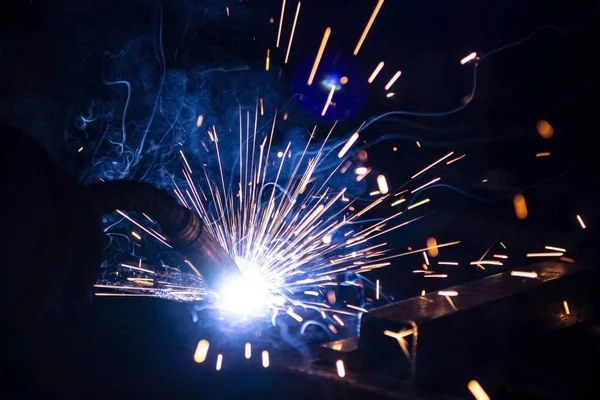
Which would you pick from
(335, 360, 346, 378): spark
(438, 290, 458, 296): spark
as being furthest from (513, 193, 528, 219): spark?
(335, 360, 346, 378): spark

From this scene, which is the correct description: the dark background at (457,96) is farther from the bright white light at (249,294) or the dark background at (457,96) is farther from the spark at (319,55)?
the bright white light at (249,294)

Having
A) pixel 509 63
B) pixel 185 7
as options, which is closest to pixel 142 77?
pixel 185 7

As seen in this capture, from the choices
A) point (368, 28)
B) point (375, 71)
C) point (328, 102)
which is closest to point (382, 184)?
point (328, 102)

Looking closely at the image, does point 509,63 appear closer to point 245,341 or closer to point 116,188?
point 245,341

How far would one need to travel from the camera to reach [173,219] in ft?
13.7

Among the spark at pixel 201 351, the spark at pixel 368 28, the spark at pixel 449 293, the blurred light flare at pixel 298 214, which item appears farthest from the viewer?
the spark at pixel 368 28

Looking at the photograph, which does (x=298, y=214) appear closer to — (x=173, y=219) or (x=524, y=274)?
(x=524, y=274)

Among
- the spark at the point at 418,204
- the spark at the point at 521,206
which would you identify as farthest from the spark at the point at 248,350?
the spark at the point at 521,206

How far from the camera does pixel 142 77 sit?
738 centimetres

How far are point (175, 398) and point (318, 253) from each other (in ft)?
12.4

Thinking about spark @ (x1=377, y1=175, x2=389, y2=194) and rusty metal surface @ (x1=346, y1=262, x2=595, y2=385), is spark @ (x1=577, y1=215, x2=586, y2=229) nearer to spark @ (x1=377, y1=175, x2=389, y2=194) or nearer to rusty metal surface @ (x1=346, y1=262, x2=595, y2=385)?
spark @ (x1=377, y1=175, x2=389, y2=194)

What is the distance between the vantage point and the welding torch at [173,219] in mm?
3592

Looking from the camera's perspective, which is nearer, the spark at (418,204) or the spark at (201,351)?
the spark at (201,351)

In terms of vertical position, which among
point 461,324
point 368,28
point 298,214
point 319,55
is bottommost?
point 461,324
